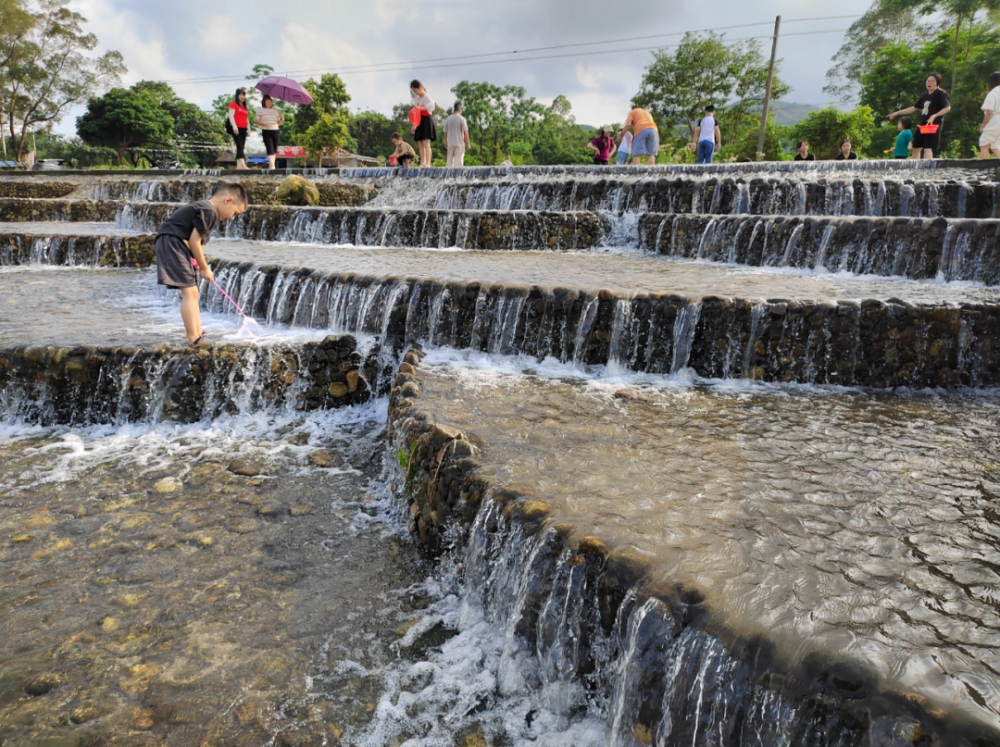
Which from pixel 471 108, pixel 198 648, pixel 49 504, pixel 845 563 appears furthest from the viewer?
pixel 471 108

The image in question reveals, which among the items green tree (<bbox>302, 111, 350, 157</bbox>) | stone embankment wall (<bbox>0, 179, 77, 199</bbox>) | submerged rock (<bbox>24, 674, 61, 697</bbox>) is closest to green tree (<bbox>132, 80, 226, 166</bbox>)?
green tree (<bbox>302, 111, 350, 157</bbox>)

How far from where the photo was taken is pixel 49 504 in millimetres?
3943

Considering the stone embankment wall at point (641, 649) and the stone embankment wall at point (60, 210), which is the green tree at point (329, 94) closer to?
the stone embankment wall at point (60, 210)

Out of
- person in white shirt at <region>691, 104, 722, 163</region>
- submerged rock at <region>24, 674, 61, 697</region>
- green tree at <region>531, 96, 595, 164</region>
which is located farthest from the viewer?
green tree at <region>531, 96, 595, 164</region>

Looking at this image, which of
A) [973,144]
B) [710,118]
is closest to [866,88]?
[973,144]

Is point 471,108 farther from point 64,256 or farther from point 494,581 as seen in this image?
point 494,581

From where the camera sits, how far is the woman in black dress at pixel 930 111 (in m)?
10.3

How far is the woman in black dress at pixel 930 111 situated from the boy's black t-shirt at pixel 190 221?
11.0 metres

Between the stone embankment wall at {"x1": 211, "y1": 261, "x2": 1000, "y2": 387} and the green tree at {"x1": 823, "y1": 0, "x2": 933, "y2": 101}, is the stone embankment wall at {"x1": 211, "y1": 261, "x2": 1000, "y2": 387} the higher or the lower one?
the lower one

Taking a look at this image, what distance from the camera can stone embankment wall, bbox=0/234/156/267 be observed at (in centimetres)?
1010

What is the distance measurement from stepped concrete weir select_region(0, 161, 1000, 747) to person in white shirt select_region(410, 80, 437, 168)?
24.4ft

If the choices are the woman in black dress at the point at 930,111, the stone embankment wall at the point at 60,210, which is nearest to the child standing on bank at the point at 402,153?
the stone embankment wall at the point at 60,210

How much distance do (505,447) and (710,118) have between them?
43.3 feet

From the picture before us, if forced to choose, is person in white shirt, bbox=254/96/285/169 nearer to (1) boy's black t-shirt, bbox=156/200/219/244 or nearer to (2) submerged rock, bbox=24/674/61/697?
(1) boy's black t-shirt, bbox=156/200/219/244
